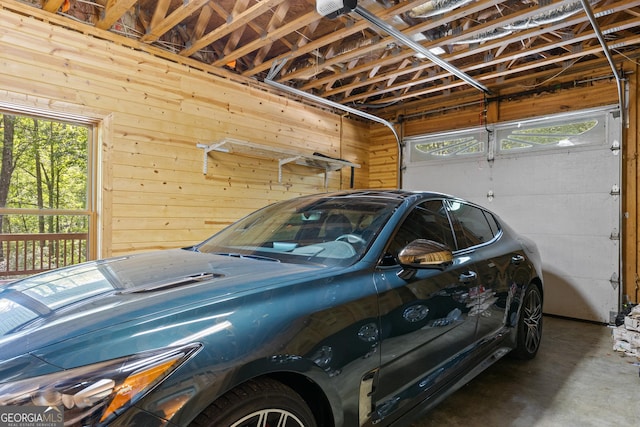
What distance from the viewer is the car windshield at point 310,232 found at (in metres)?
1.65

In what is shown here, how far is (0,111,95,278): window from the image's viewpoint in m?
3.03

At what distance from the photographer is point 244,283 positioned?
48.0 inches

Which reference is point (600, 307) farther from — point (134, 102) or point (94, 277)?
point (134, 102)

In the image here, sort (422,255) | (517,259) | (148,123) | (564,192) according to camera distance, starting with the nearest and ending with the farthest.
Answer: (422,255)
(517,259)
(148,123)
(564,192)

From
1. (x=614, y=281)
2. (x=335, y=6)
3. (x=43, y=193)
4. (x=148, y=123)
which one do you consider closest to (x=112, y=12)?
(x=148, y=123)

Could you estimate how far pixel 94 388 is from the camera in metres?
0.82

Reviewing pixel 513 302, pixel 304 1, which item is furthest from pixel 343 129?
pixel 513 302

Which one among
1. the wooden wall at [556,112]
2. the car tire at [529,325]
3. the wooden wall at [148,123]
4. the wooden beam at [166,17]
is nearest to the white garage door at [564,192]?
the wooden wall at [556,112]

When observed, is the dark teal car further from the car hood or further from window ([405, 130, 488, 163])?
window ([405, 130, 488, 163])

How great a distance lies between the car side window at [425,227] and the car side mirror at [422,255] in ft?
0.32

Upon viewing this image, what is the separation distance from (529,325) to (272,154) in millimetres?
3399

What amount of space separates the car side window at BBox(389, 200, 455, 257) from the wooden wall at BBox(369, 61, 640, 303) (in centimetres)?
345

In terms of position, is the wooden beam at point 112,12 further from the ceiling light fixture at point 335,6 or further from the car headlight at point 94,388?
the car headlight at point 94,388

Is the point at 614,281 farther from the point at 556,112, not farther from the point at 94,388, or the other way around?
the point at 94,388
